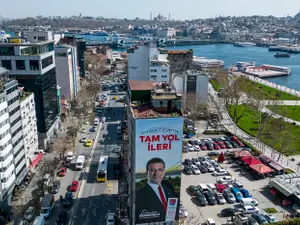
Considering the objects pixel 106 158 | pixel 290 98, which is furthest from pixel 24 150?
pixel 290 98

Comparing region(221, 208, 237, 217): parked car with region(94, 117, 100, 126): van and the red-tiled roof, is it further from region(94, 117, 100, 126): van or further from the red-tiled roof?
region(94, 117, 100, 126): van

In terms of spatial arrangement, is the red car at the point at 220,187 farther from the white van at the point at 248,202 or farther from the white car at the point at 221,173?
the white car at the point at 221,173

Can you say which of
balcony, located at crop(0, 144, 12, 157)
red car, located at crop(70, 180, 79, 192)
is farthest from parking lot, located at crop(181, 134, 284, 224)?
balcony, located at crop(0, 144, 12, 157)

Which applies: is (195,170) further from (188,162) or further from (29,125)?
(29,125)

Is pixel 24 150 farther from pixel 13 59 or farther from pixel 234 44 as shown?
pixel 234 44

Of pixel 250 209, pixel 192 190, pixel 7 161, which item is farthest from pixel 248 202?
pixel 7 161
